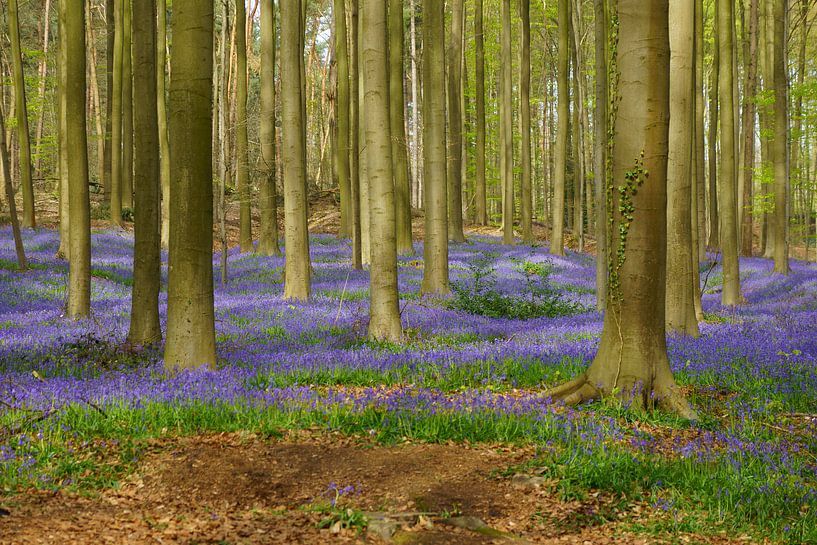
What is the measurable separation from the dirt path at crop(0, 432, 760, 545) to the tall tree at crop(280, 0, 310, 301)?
8094 mm

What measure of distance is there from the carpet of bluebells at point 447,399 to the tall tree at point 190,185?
0.49m

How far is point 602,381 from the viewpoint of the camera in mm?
6070

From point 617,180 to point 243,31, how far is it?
1875 centimetres

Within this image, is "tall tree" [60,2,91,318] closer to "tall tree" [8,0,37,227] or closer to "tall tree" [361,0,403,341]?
"tall tree" [361,0,403,341]

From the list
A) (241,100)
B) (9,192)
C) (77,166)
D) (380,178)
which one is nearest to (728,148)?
(380,178)

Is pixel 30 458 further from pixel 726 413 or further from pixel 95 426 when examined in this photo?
pixel 726 413

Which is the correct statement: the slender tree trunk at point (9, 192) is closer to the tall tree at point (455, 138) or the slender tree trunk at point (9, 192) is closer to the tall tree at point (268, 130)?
the tall tree at point (268, 130)

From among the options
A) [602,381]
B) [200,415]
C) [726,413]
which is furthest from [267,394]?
[726,413]

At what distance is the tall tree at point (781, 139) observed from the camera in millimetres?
20391

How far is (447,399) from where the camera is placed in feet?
19.5

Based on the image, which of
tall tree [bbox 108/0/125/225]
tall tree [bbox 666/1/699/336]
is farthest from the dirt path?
tall tree [bbox 108/0/125/225]

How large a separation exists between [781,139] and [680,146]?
599 inches

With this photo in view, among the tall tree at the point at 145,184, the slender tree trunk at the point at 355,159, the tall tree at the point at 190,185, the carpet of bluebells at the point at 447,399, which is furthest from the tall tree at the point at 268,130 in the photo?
the tall tree at the point at 190,185

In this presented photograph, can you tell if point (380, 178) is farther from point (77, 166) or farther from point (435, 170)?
point (77, 166)
